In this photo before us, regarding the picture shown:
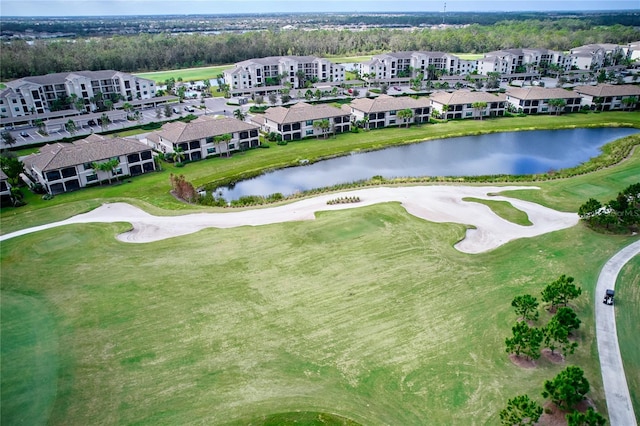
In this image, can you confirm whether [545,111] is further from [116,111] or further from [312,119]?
[116,111]

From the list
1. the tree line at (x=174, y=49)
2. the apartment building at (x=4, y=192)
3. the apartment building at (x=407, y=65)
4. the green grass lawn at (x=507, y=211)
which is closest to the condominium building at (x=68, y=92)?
the tree line at (x=174, y=49)

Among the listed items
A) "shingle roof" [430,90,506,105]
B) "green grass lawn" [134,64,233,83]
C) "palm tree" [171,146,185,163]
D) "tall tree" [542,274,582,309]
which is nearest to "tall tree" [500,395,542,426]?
"tall tree" [542,274,582,309]

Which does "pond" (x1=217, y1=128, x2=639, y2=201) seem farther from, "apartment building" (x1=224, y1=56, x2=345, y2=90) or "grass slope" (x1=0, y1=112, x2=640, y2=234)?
"apartment building" (x1=224, y1=56, x2=345, y2=90)

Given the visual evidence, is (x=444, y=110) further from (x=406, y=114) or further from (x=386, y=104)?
(x=386, y=104)

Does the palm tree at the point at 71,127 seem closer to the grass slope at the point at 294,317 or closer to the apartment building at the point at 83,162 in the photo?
the apartment building at the point at 83,162

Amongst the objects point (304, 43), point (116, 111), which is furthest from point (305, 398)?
point (304, 43)

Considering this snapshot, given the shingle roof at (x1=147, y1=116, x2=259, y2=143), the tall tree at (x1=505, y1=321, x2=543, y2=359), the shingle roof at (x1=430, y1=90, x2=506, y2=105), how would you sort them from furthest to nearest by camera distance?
the shingle roof at (x1=430, y1=90, x2=506, y2=105)
the shingle roof at (x1=147, y1=116, x2=259, y2=143)
the tall tree at (x1=505, y1=321, x2=543, y2=359)
